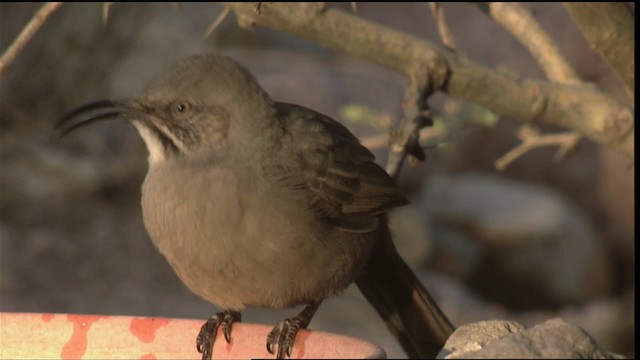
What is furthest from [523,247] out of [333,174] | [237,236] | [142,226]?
[237,236]

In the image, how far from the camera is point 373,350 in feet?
8.35

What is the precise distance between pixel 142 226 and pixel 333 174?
5.06 m

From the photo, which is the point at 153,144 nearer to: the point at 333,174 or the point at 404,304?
the point at 333,174

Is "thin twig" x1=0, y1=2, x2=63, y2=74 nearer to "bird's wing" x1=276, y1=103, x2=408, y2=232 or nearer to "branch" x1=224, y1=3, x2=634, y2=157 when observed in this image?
"branch" x1=224, y1=3, x2=634, y2=157

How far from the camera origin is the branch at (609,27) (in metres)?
4.40

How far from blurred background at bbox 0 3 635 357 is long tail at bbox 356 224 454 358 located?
A: 2.69 m

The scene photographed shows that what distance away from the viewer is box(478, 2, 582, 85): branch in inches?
203

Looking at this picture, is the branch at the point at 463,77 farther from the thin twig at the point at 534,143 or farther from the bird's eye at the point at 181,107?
the bird's eye at the point at 181,107

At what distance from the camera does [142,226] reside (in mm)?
9133

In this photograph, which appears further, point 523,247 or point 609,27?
point 523,247

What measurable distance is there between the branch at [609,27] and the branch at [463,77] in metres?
0.45

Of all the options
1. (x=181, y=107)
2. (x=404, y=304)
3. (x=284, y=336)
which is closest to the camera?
(x=284, y=336)

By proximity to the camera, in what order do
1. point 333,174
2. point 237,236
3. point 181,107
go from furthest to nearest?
1. point 333,174
2. point 181,107
3. point 237,236

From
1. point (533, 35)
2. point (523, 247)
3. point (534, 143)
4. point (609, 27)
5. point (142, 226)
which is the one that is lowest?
point (142, 226)
